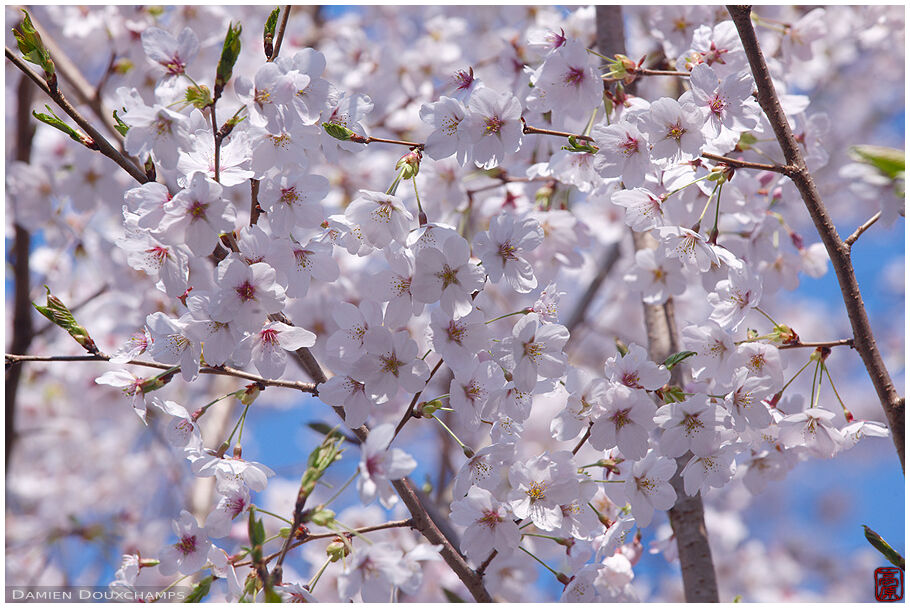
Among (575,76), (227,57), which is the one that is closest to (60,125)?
(227,57)

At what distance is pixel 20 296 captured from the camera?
2.91m

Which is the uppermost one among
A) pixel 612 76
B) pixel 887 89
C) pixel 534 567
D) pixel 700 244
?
pixel 887 89

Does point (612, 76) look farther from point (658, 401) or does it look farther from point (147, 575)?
point (147, 575)

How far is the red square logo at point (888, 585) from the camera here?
1600mm

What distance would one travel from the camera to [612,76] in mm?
1673

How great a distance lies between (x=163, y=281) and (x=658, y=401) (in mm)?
1256

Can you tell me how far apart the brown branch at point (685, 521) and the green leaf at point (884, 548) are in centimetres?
56

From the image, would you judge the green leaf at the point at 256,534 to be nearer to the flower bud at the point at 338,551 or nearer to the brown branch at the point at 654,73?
the flower bud at the point at 338,551

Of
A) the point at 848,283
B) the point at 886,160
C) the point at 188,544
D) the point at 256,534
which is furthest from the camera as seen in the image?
the point at 188,544

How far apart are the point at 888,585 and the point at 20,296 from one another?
9.85 ft

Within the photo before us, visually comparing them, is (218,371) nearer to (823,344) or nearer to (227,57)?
(227,57)

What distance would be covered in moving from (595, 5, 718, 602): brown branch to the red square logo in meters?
0.42

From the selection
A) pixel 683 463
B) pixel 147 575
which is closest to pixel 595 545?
pixel 683 463

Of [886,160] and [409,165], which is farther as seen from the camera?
[409,165]
